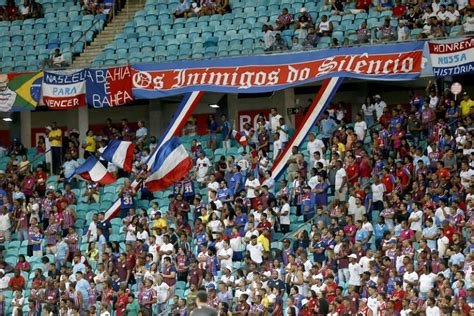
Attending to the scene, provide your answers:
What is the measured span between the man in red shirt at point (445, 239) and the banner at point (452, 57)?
510 centimetres

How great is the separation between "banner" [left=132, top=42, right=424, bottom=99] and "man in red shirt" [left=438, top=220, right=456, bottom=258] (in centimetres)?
544

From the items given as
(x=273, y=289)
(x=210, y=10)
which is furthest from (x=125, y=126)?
(x=273, y=289)

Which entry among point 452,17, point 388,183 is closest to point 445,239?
point 388,183

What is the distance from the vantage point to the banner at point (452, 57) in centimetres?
3034

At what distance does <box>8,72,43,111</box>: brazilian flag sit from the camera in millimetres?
35094

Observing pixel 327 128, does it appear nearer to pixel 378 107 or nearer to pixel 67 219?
pixel 378 107

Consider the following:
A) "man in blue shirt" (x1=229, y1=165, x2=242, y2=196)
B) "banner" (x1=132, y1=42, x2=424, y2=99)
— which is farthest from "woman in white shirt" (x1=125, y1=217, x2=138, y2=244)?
"banner" (x1=132, y1=42, x2=424, y2=99)

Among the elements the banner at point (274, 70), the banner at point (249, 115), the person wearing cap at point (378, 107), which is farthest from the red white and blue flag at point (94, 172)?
the person wearing cap at point (378, 107)

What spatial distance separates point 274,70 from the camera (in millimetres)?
32656

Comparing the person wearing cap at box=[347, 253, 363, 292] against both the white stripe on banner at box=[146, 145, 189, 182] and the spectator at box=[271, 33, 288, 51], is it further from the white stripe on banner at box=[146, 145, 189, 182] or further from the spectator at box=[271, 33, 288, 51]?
the spectator at box=[271, 33, 288, 51]

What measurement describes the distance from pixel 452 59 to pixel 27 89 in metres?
10.8

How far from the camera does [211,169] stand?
3222cm

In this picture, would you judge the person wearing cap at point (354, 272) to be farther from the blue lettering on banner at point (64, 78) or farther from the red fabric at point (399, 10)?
the blue lettering on banner at point (64, 78)

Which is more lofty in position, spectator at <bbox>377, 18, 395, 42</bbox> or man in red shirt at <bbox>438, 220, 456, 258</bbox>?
spectator at <bbox>377, 18, 395, 42</bbox>
